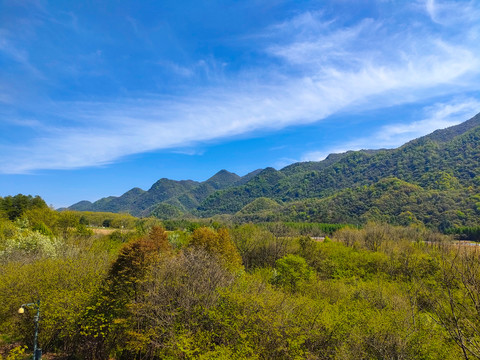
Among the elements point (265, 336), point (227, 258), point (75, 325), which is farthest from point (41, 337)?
point (227, 258)

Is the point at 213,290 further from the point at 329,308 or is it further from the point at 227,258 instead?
the point at 227,258

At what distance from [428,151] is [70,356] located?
724 ft

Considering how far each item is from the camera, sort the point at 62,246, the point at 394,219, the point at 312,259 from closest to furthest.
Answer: the point at 62,246, the point at 312,259, the point at 394,219

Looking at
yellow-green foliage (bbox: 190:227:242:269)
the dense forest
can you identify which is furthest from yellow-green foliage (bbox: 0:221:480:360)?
yellow-green foliage (bbox: 190:227:242:269)

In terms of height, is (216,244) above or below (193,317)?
above

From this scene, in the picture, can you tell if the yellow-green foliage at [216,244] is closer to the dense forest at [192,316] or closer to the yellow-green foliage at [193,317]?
the dense forest at [192,316]

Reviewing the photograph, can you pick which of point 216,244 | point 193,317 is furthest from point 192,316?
point 216,244

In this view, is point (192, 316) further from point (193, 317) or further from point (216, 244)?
point (216, 244)

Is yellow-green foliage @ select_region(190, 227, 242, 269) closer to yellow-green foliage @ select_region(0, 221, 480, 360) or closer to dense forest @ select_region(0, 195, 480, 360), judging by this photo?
dense forest @ select_region(0, 195, 480, 360)

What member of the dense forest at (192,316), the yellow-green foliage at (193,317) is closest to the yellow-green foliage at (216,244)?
the dense forest at (192,316)

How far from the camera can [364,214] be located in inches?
5015

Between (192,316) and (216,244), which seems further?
(216,244)

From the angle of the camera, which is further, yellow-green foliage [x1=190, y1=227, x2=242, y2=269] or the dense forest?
yellow-green foliage [x1=190, y1=227, x2=242, y2=269]

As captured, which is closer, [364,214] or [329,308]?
[329,308]
